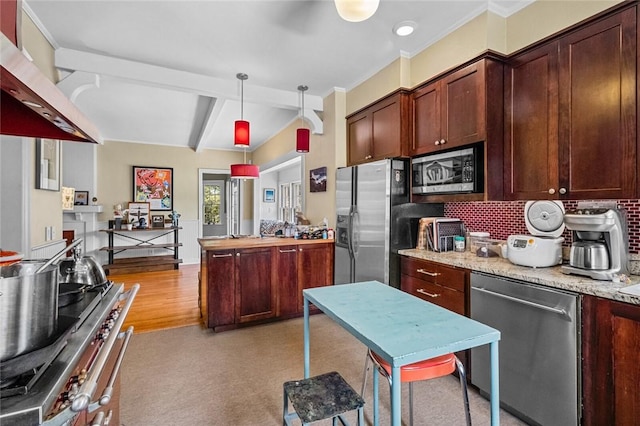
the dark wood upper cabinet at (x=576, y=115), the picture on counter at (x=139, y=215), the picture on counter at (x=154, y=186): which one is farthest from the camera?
the picture on counter at (x=154, y=186)

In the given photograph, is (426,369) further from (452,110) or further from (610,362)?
(452,110)

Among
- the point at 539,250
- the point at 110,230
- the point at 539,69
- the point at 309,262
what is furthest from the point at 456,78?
the point at 110,230

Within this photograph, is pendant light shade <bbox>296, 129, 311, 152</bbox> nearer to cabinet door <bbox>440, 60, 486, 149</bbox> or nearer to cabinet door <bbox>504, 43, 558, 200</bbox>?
cabinet door <bbox>440, 60, 486, 149</bbox>

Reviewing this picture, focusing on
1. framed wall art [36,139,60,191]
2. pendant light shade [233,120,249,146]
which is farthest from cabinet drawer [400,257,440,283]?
framed wall art [36,139,60,191]

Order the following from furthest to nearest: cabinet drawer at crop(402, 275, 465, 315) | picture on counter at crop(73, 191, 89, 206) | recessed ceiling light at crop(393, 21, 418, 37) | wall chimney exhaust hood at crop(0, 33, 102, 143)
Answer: picture on counter at crop(73, 191, 89, 206) → recessed ceiling light at crop(393, 21, 418, 37) → cabinet drawer at crop(402, 275, 465, 315) → wall chimney exhaust hood at crop(0, 33, 102, 143)

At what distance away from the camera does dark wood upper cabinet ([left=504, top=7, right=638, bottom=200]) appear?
172 cm

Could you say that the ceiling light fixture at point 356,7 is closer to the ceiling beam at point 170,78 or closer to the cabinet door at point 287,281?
the ceiling beam at point 170,78

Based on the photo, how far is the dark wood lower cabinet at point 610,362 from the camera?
1.41m

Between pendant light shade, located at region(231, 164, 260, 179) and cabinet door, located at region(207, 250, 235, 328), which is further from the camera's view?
pendant light shade, located at region(231, 164, 260, 179)

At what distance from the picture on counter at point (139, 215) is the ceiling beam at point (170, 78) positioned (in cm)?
394

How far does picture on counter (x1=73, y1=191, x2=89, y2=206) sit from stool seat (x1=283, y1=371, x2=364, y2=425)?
622 centimetres

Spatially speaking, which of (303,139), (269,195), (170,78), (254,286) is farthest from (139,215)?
(303,139)

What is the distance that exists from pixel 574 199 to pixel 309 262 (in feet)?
8.26

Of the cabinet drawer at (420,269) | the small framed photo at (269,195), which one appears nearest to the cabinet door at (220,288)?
the cabinet drawer at (420,269)
